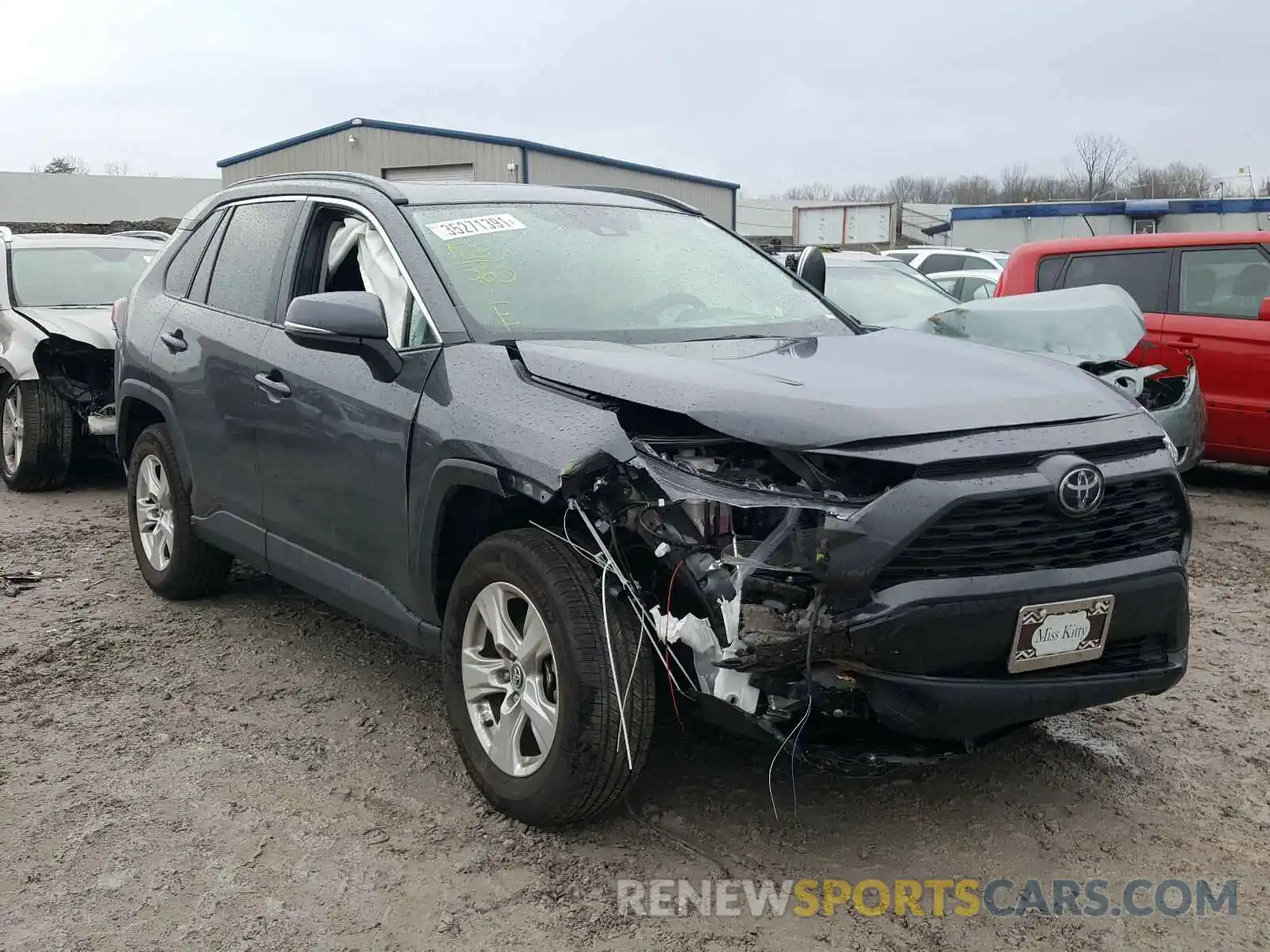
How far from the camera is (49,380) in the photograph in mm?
7816

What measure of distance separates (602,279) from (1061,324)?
347 cm

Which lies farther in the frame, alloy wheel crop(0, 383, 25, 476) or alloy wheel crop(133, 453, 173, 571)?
alloy wheel crop(0, 383, 25, 476)

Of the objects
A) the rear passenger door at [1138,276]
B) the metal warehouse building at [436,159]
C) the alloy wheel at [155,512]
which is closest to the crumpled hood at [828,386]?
the alloy wheel at [155,512]

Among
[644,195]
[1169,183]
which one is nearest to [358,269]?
[644,195]

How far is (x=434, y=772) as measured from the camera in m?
3.59

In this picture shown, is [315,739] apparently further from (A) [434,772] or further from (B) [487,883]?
(B) [487,883]

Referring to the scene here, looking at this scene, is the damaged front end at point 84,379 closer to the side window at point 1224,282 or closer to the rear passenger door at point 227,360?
the rear passenger door at point 227,360

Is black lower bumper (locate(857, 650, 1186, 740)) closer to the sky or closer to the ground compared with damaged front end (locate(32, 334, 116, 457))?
closer to the ground

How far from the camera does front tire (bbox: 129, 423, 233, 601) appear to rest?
16.4ft

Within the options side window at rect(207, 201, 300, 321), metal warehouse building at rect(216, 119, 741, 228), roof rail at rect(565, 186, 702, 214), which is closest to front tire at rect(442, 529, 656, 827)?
side window at rect(207, 201, 300, 321)

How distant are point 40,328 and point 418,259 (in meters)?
5.20

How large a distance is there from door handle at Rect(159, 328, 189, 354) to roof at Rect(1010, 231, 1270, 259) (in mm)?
6002

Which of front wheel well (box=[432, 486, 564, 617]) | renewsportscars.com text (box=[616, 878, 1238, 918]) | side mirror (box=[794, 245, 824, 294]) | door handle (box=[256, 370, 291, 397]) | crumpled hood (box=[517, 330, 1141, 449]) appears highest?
side mirror (box=[794, 245, 824, 294])

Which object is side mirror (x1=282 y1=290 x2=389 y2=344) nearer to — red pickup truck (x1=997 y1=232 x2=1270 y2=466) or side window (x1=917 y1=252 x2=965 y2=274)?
red pickup truck (x1=997 y1=232 x2=1270 y2=466)
